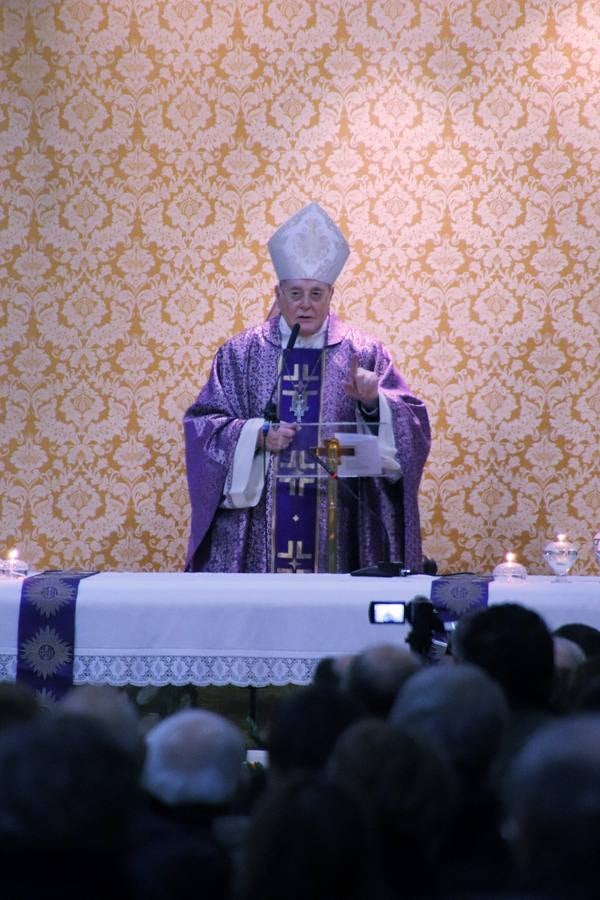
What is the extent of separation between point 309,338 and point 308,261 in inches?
13.4

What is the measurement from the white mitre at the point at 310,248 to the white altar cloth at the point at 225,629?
200 cm

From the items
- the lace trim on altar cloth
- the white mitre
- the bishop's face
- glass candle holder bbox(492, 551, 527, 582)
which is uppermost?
the white mitre

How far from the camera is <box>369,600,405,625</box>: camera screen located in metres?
3.14

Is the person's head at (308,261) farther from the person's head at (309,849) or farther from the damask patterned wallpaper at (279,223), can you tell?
the person's head at (309,849)

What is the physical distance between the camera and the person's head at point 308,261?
16.9 feet

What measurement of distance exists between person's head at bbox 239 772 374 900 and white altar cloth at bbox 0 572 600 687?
7.19 feet

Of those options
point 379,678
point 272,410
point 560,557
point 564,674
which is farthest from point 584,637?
point 272,410

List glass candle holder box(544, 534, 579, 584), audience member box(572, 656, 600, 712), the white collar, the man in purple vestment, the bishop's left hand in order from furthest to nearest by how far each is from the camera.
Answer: the white collar
the man in purple vestment
the bishop's left hand
glass candle holder box(544, 534, 579, 584)
audience member box(572, 656, 600, 712)

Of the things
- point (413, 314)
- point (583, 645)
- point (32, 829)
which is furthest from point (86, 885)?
point (413, 314)

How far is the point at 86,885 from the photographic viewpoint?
1.20 m

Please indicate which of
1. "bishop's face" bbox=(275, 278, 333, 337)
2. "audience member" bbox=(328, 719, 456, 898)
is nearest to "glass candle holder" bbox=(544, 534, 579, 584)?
"bishop's face" bbox=(275, 278, 333, 337)

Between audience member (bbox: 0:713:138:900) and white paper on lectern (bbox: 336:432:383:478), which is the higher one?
white paper on lectern (bbox: 336:432:383:478)

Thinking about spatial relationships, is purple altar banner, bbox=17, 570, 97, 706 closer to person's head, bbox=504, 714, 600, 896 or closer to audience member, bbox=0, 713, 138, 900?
audience member, bbox=0, 713, 138, 900

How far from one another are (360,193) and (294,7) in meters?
0.95
